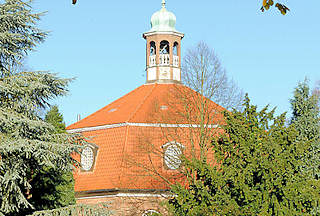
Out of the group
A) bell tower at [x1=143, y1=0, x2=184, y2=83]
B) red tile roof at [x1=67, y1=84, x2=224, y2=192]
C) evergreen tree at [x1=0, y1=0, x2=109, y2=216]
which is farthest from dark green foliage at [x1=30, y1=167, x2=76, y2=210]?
bell tower at [x1=143, y1=0, x2=184, y2=83]

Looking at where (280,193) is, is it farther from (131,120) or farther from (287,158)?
(131,120)

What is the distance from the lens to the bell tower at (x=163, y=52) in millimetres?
33719

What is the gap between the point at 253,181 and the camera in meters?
13.5

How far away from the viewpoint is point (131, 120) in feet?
93.6

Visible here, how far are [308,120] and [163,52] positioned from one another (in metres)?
17.3

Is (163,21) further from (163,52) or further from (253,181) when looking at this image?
(253,181)

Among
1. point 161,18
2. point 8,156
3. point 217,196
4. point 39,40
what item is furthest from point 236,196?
point 161,18

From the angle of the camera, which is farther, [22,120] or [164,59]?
[164,59]

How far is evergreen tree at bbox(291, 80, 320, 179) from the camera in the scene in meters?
18.1

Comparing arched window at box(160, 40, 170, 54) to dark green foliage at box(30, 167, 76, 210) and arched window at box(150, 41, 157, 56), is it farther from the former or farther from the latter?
dark green foliage at box(30, 167, 76, 210)

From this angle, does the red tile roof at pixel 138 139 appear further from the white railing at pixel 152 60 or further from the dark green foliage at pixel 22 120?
the dark green foliage at pixel 22 120

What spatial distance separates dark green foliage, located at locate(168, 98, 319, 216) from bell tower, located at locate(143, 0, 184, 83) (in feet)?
63.5

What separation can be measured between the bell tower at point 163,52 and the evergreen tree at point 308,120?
49.7 ft

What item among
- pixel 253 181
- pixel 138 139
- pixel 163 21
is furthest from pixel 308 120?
pixel 163 21
